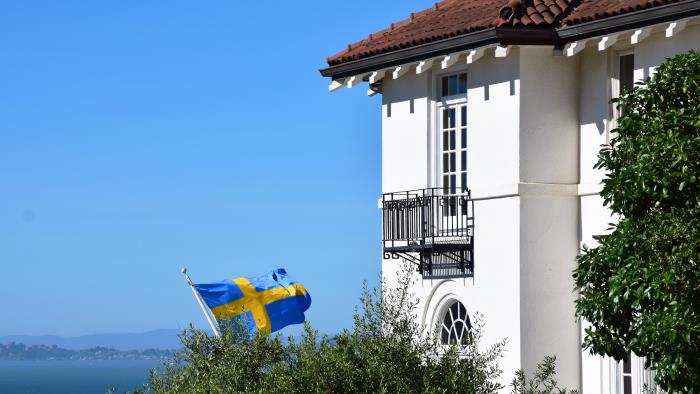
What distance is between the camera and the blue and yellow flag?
2822 centimetres

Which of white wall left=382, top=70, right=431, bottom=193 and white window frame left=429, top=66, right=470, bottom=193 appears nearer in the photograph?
white window frame left=429, top=66, right=470, bottom=193

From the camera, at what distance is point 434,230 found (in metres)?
23.5

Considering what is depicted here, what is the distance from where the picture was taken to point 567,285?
2225 cm

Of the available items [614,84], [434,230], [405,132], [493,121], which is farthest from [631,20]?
[405,132]

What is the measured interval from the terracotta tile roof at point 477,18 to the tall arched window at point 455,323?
4.37 meters

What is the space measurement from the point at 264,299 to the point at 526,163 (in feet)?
27.1

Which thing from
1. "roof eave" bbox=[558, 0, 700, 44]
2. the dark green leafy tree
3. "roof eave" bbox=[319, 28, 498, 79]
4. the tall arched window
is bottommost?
the dark green leafy tree

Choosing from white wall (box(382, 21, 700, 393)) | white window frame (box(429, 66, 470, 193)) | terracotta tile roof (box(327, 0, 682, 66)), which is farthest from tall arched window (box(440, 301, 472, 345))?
terracotta tile roof (box(327, 0, 682, 66))

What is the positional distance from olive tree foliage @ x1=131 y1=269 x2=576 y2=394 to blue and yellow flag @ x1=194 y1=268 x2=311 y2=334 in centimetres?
871

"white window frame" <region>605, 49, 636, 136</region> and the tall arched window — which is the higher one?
"white window frame" <region>605, 49, 636, 136</region>

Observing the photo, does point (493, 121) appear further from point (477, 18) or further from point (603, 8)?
point (603, 8)

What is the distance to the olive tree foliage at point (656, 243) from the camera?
1596 centimetres

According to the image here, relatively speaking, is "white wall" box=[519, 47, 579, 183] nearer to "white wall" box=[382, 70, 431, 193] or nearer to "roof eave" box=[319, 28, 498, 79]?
"roof eave" box=[319, 28, 498, 79]

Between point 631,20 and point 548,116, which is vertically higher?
point 631,20
